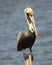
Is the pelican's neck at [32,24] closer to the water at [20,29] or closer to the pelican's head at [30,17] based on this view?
the pelican's head at [30,17]

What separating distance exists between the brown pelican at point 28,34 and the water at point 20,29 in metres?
3.99

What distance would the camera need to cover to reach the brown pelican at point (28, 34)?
17.4ft

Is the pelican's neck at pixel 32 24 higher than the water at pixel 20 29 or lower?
higher

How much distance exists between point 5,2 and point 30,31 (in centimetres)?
1124

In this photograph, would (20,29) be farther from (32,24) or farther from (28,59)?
(28,59)

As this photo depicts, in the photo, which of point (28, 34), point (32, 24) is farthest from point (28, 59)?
point (32, 24)

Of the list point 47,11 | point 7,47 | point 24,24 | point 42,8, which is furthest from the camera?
point 42,8

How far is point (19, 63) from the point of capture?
385 inches

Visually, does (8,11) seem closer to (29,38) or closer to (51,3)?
(51,3)

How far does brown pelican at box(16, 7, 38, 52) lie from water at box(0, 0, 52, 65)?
399 cm

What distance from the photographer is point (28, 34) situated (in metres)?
5.39

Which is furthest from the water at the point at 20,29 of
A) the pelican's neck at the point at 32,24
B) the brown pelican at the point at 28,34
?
the pelican's neck at the point at 32,24

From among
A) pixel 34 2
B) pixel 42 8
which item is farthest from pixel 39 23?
pixel 34 2

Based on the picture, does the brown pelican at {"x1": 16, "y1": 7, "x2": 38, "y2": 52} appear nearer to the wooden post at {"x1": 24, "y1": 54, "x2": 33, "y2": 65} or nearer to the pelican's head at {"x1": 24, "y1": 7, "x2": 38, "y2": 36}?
the pelican's head at {"x1": 24, "y1": 7, "x2": 38, "y2": 36}
